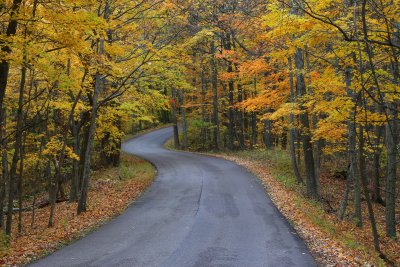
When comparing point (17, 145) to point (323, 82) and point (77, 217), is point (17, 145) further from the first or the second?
point (323, 82)

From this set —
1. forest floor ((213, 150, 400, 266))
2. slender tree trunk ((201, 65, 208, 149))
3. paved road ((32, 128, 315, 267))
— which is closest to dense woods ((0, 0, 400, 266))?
forest floor ((213, 150, 400, 266))

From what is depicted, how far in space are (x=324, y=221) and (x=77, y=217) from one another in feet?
27.4

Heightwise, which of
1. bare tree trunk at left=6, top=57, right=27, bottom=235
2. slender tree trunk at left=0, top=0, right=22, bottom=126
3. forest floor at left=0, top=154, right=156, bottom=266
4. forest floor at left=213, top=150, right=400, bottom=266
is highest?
slender tree trunk at left=0, top=0, right=22, bottom=126

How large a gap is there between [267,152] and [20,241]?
19329mm

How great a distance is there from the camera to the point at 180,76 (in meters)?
18.7

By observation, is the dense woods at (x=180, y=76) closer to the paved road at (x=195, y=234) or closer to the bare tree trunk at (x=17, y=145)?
the bare tree trunk at (x=17, y=145)

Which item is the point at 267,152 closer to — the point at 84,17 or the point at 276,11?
the point at 276,11

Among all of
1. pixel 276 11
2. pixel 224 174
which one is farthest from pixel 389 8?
pixel 224 174

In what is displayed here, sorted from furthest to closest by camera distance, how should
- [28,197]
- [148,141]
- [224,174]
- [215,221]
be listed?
[148,141], [28,197], [224,174], [215,221]

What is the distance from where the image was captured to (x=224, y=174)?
2027cm

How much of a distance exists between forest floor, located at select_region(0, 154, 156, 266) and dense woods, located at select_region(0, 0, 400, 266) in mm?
796

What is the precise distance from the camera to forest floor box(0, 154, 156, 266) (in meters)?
9.19

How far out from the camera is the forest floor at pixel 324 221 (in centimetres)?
867

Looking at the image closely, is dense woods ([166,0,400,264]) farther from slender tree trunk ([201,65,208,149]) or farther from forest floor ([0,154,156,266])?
forest floor ([0,154,156,266])
